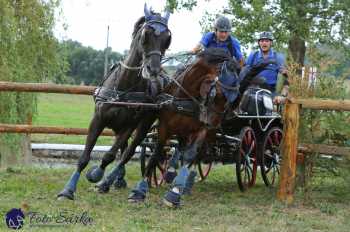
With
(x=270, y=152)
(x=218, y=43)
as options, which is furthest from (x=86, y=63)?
(x=218, y=43)

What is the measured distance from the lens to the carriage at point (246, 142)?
884 centimetres

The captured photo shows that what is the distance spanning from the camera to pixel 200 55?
7.85 meters

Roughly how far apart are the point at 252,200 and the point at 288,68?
1.82 m

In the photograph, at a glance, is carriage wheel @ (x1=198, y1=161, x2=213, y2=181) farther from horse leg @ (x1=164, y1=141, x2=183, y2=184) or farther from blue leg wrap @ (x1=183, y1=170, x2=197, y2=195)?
blue leg wrap @ (x1=183, y1=170, x2=197, y2=195)

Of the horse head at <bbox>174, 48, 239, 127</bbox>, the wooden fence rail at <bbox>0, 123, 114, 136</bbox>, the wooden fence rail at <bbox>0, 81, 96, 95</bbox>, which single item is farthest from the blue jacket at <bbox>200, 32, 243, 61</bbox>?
the wooden fence rail at <bbox>0, 123, 114, 136</bbox>

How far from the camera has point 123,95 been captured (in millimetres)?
7918

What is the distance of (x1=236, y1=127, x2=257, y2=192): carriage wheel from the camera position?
889 centimetres

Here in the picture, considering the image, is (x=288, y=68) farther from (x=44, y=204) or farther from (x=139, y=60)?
(x=44, y=204)

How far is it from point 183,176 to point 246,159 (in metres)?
1.71

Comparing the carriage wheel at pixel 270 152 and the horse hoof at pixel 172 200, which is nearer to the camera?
the horse hoof at pixel 172 200

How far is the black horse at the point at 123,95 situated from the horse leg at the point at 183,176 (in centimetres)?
71

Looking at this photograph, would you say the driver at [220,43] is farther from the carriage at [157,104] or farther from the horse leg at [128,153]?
the horse leg at [128,153]

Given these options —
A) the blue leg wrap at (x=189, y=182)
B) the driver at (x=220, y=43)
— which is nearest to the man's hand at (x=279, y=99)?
the driver at (x=220, y=43)

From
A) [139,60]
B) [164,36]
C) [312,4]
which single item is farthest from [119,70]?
[312,4]
